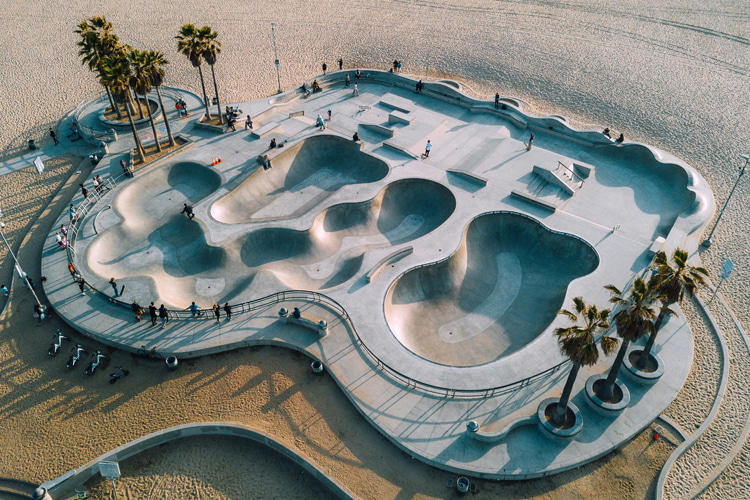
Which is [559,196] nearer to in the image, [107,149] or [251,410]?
[251,410]

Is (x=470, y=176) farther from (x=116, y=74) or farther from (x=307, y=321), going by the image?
(x=116, y=74)

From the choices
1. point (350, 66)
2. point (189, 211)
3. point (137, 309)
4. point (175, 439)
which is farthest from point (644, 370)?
point (350, 66)

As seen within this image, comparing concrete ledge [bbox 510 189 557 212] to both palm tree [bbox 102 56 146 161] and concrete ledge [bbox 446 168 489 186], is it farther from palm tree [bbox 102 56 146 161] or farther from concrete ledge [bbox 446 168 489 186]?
palm tree [bbox 102 56 146 161]

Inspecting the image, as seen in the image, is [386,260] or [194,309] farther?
[386,260]

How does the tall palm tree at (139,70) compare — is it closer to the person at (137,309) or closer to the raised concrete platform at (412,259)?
the raised concrete platform at (412,259)

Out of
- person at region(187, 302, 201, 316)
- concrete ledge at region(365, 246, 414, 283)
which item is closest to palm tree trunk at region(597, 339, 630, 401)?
concrete ledge at region(365, 246, 414, 283)

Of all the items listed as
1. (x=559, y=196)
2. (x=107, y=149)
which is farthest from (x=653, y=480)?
(x=107, y=149)
